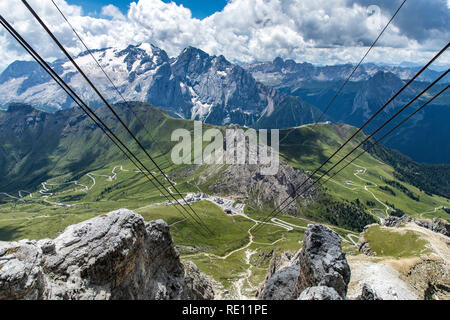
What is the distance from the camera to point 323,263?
31812 millimetres

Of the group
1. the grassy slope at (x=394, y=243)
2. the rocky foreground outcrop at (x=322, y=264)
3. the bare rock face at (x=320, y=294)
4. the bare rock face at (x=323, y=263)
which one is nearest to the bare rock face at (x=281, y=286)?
the rocky foreground outcrop at (x=322, y=264)

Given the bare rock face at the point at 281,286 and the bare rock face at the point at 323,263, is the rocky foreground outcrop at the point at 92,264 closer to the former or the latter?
the bare rock face at the point at 281,286

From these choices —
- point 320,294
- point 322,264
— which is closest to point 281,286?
point 322,264

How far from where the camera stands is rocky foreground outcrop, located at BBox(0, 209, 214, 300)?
19731mm

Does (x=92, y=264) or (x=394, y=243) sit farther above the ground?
(x=92, y=264)

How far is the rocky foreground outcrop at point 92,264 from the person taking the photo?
64.7 feet

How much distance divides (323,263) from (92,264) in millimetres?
26501

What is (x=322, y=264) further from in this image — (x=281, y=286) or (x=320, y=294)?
(x=281, y=286)

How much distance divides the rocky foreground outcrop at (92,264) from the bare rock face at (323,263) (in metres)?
20.7

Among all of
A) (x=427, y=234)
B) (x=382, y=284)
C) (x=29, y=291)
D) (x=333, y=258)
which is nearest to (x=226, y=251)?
(x=427, y=234)

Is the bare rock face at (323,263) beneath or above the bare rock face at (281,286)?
above

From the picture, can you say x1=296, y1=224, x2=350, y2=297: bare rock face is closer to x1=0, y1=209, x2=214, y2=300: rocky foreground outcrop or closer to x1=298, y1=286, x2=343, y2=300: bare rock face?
x1=298, y1=286, x2=343, y2=300: bare rock face

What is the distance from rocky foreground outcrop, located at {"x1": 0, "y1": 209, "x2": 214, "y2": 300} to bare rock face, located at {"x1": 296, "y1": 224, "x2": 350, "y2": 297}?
2069 cm
